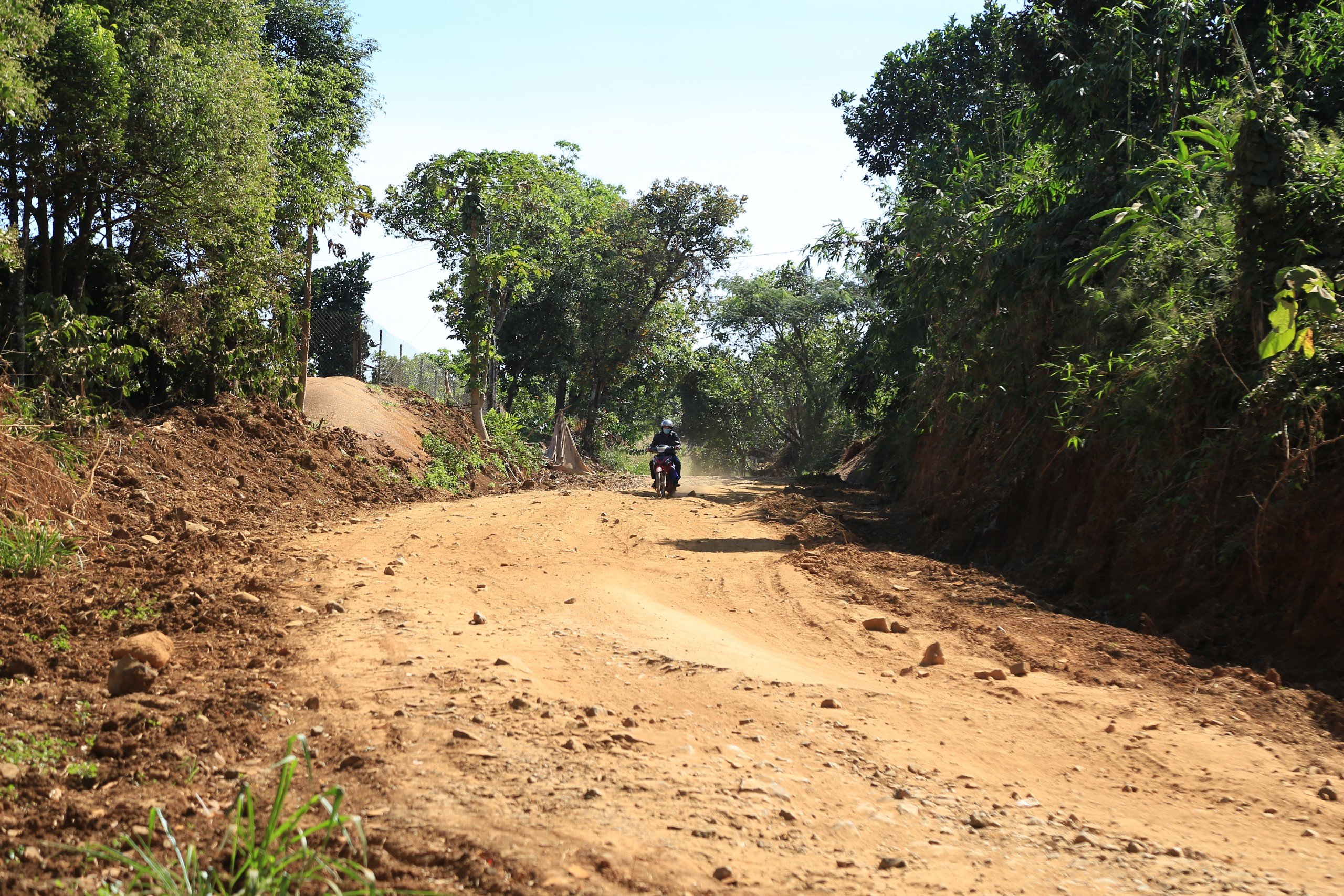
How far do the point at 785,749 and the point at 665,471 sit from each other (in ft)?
40.3

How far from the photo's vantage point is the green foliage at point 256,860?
2520mm

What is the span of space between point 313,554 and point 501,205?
15.0 m

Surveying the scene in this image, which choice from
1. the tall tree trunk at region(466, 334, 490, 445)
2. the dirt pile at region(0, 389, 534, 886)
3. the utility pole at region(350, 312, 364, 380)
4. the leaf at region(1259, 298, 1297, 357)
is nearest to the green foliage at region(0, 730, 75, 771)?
the dirt pile at region(0, 389, 534, 886)

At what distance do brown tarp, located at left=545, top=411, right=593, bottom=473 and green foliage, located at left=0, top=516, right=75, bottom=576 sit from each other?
17.8 meters

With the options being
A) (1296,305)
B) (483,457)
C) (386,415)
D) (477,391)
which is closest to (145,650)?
(1296,305)

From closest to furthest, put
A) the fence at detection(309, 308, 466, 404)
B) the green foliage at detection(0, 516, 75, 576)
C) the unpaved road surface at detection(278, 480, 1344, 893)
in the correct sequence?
the unpaved road surface at detection(278, 480, 1344, 893) → the green foliage at detection(0, 516, 75, 576) → the fence at detection(309, 308, 466, 404)

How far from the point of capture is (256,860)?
2648 millimetres

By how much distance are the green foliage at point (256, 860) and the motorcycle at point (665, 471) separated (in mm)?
13430

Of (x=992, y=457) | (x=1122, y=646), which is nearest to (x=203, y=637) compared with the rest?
(x=1122, y=646)

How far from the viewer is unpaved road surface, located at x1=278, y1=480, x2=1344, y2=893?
Answer: 10.3ft

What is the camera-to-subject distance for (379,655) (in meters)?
5.00

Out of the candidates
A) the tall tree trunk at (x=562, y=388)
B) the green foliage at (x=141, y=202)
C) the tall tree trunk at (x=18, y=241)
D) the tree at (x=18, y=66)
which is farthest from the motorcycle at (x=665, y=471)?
the tall tree trunk at (x=562, y=388)

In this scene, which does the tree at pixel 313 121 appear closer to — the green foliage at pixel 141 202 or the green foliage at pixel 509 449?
the green foliage at pixel 141 202

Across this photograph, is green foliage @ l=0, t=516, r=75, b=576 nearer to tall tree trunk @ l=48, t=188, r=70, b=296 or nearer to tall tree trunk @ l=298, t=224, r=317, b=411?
tall tree trunk @ l=48, t=188, r=70, b=296
